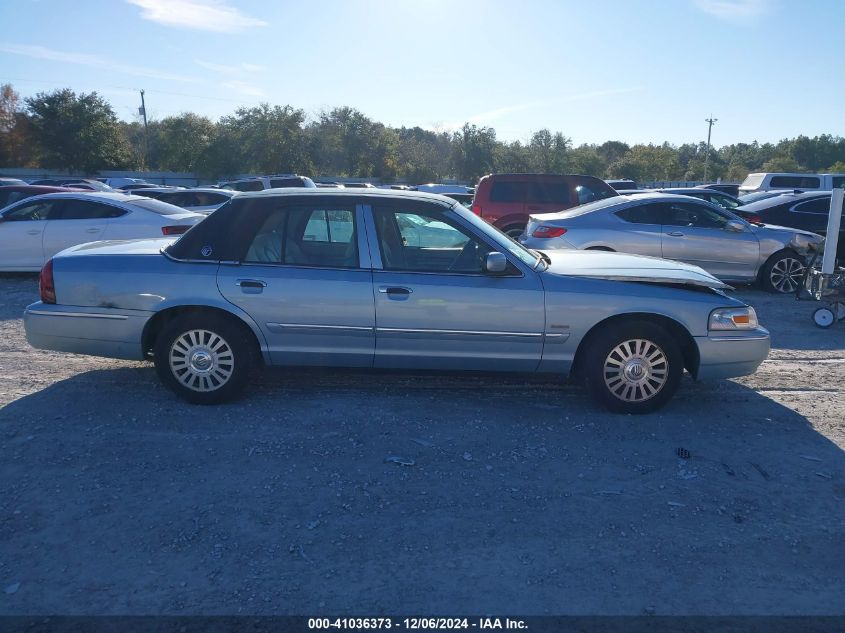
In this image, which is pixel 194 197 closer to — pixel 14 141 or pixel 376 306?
pixel 376 306

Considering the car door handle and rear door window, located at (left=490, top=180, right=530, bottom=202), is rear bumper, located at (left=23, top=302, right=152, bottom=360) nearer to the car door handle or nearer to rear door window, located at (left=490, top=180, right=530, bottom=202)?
the car door handle

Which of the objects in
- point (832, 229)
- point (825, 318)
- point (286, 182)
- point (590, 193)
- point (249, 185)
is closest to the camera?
point (832, 229)

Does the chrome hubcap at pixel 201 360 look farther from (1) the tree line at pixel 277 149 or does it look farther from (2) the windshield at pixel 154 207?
(1) the tree line at pixel 277 149

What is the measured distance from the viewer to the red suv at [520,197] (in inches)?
576

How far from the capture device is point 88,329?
579 cm

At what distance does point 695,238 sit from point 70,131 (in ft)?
145

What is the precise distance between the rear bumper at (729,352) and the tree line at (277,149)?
47.0 metres

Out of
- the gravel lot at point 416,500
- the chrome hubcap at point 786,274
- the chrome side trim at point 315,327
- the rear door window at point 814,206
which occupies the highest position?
the rear door window at point 814,206

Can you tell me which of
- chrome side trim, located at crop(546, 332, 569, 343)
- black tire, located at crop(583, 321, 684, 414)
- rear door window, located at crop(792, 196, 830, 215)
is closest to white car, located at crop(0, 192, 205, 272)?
chrome side trim, located at crop(546, 332, 569, 343)

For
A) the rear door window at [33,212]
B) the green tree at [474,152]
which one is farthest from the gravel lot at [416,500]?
the green tree at [474,152]

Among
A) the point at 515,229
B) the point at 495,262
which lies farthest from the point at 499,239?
the point at 515,229

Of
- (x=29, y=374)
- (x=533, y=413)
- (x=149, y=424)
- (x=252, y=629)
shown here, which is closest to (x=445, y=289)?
(x=533, y=413)

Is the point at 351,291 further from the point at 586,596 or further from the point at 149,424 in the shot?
the point at 586,596

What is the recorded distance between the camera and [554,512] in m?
4.11
